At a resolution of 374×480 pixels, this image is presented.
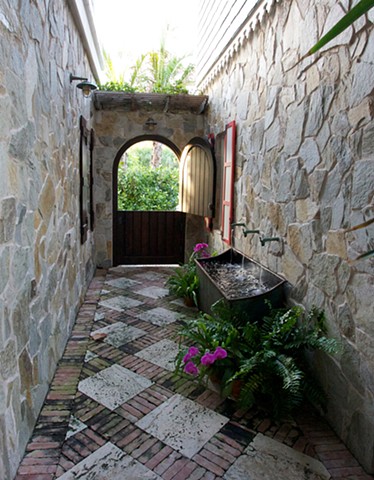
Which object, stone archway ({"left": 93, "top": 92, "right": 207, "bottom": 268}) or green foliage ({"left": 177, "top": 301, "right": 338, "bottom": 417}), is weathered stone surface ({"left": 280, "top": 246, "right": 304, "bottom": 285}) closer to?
green foliage ({"left": 177, "top": 301, "right": 338, "bottom": 417})

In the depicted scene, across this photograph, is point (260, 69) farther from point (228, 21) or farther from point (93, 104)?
point (93, 104)

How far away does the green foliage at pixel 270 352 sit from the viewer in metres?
1.92

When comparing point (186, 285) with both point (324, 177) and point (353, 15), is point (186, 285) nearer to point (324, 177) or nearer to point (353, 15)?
point (324, 177)

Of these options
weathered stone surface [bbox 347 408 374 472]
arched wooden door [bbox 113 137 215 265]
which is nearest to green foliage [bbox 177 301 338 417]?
weathered stone surface [bbox 347 408 374 472]

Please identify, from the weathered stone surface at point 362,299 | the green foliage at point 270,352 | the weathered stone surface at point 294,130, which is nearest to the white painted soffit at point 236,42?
the weathered stone surface at point 294,130

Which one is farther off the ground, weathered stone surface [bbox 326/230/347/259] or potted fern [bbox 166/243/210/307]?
weathered stone surface [bbox 326/230/347/259]

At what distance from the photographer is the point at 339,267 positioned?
1.88m

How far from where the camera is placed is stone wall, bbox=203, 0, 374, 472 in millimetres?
1667

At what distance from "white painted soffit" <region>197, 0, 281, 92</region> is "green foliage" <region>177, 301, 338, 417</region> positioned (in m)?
2.32

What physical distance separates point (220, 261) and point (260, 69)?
1.85 m

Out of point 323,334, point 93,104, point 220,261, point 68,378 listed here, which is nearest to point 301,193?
point 323,334

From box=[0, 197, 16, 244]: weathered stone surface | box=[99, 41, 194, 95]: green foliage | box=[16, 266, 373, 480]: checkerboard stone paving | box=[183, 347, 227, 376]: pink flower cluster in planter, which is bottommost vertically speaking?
box=[16, 266, 373, 480]: checkerboard stone paving

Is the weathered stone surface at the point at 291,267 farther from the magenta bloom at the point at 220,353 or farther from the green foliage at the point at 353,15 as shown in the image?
the green foliage at the point at 353,15

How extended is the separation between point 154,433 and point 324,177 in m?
1.68
